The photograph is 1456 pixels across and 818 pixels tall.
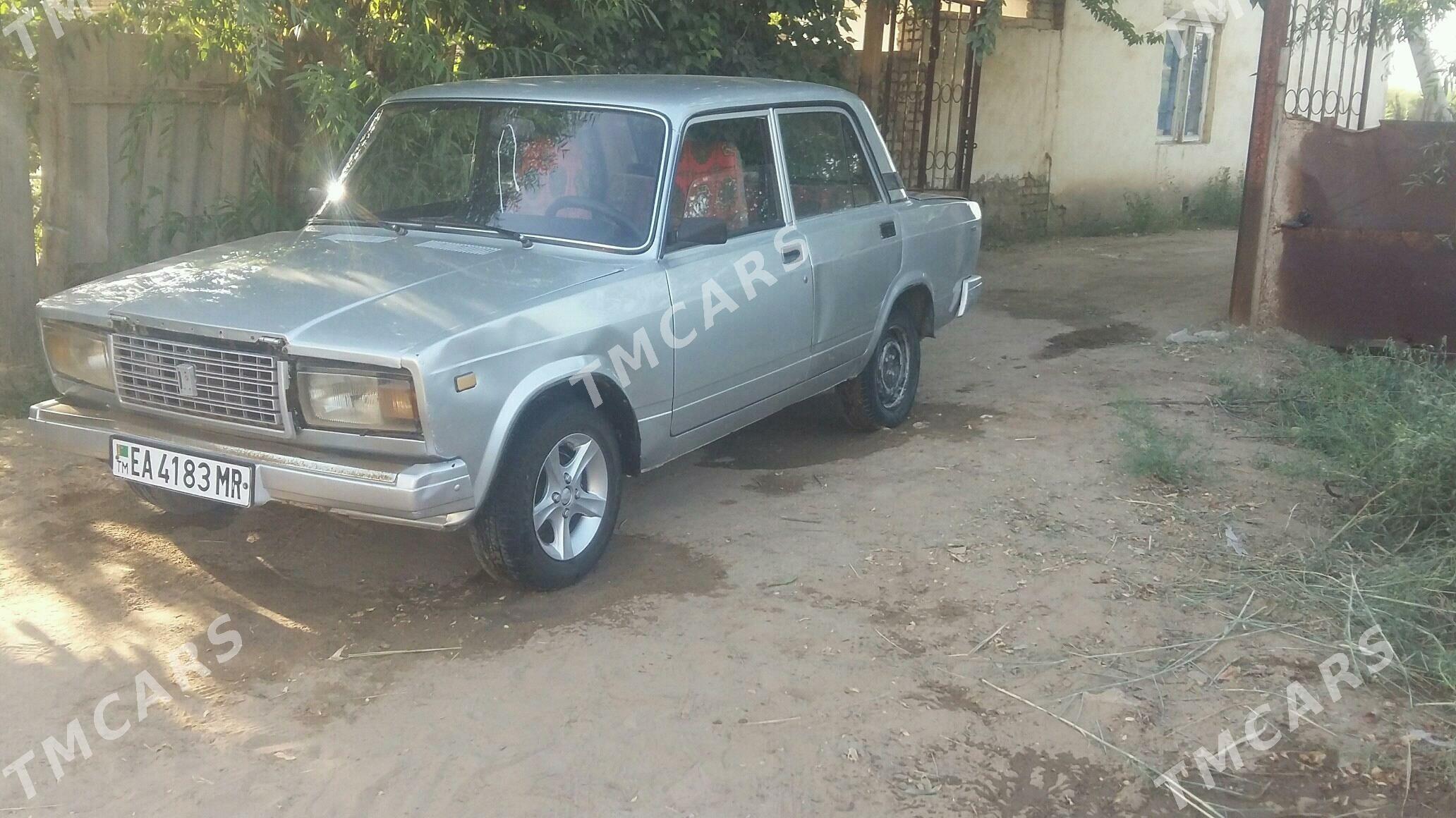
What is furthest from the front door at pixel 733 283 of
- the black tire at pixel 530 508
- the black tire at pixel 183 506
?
the black tire at pixel 183 506

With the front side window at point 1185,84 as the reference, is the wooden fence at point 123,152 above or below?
below

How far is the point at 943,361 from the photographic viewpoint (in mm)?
7906

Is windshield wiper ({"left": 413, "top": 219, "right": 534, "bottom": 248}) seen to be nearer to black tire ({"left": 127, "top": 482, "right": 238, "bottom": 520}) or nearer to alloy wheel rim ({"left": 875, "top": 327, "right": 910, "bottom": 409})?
black tire ({"left": 127, "top": 482, "right": 238, "bottom": 520})

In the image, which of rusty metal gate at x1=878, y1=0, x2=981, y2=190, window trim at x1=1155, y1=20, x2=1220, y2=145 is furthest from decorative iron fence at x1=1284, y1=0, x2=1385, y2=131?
window trim at x1=1155, y1=20, x2=1220, y2=145

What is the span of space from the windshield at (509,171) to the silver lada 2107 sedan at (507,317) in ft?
0.03

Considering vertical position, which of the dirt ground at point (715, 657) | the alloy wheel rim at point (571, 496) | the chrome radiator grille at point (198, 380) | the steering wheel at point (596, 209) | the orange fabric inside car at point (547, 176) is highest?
the orange fabric inside car at point (547, 176)

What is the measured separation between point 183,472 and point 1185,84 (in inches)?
534

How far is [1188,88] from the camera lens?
582 inches

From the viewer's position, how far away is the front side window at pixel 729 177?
4.81 m

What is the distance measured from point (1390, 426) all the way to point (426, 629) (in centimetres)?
388

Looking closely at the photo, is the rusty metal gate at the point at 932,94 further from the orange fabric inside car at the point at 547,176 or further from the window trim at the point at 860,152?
the orange fabric inside car at the point at 547,176

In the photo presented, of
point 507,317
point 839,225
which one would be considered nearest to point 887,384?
point 839,225

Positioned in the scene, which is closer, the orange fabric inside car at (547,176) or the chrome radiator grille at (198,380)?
the chrome radiator grille at (198,380)

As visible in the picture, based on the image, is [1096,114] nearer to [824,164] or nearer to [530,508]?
[824,164]
